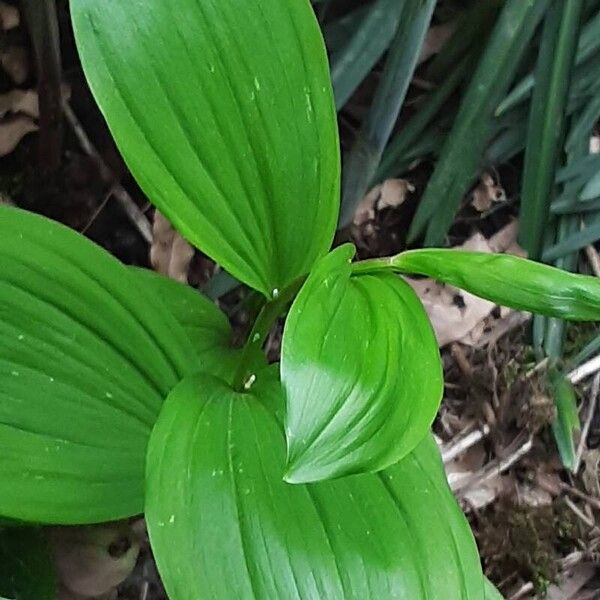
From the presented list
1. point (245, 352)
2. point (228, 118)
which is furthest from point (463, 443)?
point (228, 118)

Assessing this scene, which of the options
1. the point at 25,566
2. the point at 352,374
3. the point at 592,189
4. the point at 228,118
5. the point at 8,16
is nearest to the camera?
the point at 352,374

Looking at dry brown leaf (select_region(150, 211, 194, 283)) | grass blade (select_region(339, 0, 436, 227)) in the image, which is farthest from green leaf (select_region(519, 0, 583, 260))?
dry brown leaf (select_region(150, 211, 194, 283))

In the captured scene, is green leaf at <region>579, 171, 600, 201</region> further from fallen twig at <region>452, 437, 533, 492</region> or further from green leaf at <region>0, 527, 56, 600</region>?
green leaf at <region>0, 527, 56, 600</region>

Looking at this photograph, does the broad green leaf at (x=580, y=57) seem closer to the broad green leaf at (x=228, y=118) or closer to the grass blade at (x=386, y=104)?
the grass blade at (x=386, y=104)

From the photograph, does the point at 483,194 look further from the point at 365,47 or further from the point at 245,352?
the point at 245,352

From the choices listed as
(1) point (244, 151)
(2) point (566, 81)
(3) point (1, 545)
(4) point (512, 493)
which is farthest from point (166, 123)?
(4) point (512, 493)

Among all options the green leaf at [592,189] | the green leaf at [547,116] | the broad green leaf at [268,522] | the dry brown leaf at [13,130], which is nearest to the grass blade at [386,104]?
the green leaf at [547,116]
